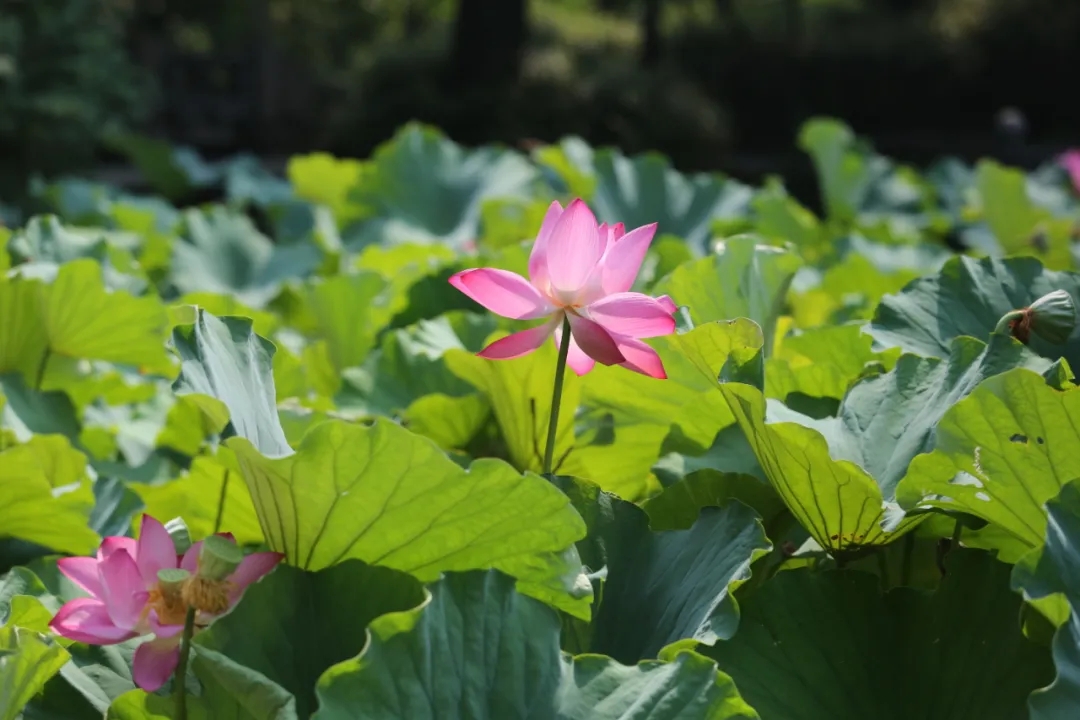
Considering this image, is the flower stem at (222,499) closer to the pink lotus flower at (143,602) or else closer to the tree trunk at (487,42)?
the pink lotus flower at (143,602)

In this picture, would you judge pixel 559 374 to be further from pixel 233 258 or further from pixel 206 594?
pixel 233 258

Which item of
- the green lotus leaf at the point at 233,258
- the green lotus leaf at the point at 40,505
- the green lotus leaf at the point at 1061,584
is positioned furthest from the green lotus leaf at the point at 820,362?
the green lotus leaf at the point at 233,258

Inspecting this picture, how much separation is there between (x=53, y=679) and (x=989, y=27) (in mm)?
14428

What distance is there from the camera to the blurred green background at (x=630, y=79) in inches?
342

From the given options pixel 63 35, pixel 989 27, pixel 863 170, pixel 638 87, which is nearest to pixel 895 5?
pixel 989 27

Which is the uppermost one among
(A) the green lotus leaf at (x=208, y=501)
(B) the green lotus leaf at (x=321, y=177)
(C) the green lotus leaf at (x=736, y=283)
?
(C) the green lotus leaf at (x=736, y=283)

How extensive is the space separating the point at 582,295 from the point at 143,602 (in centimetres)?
32

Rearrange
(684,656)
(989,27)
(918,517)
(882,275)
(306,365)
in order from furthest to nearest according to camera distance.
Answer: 1. (989,27)
2. (882,275)
3. (306,365)
4. (918,517)
5. (684,656)

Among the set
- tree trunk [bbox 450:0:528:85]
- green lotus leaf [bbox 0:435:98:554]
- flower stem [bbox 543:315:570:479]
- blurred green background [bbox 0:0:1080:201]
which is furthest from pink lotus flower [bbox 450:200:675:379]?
tree trunk [bbox 450:0:528:85]

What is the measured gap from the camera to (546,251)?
2.55 feet

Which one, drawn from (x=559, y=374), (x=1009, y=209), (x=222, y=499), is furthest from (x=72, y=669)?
(x=1009, y=209)

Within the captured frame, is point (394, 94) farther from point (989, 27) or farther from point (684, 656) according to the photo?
point (684, 656)

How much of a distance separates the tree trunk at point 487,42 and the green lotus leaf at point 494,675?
8606 mm

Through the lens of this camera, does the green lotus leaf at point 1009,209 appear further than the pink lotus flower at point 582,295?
Yes
